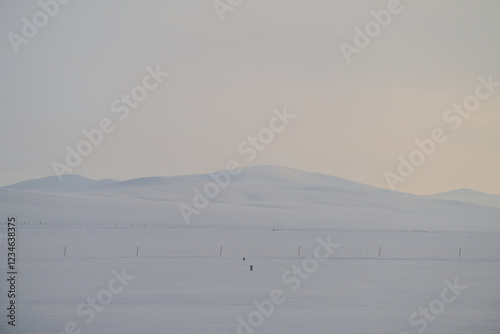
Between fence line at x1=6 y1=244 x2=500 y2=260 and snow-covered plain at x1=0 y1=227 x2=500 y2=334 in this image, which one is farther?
fence line at x1=6 y1=244 x2=500 y2=260

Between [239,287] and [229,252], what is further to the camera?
[229,252]

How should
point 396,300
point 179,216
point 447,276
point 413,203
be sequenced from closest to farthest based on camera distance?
1. point 396,300
2. point 447,276
3. point 179,216
4. point 413,203

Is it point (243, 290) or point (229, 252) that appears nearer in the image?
point (243, 290)

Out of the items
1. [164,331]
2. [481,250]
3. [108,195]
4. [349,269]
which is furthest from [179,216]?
[164,331]

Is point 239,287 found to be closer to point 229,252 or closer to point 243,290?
point 243,290

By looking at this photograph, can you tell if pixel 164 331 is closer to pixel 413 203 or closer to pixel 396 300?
pixel 396 300

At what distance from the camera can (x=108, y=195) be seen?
340 feet

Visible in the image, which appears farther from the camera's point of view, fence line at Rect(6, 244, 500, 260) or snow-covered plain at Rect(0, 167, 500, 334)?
fence line at Rect(6, 244, 500, 260)

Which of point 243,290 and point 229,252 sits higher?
point 243,290

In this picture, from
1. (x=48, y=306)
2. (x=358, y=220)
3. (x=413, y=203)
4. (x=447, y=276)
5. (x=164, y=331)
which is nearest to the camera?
(x=164, y=331)

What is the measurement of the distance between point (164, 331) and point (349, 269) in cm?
1146

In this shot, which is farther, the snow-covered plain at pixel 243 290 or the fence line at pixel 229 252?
the fence line at pixel 229 252

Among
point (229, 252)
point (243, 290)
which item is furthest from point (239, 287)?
point (229, 252)

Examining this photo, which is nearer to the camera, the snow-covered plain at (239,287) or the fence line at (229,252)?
the snow-covered plain at (239,287)
